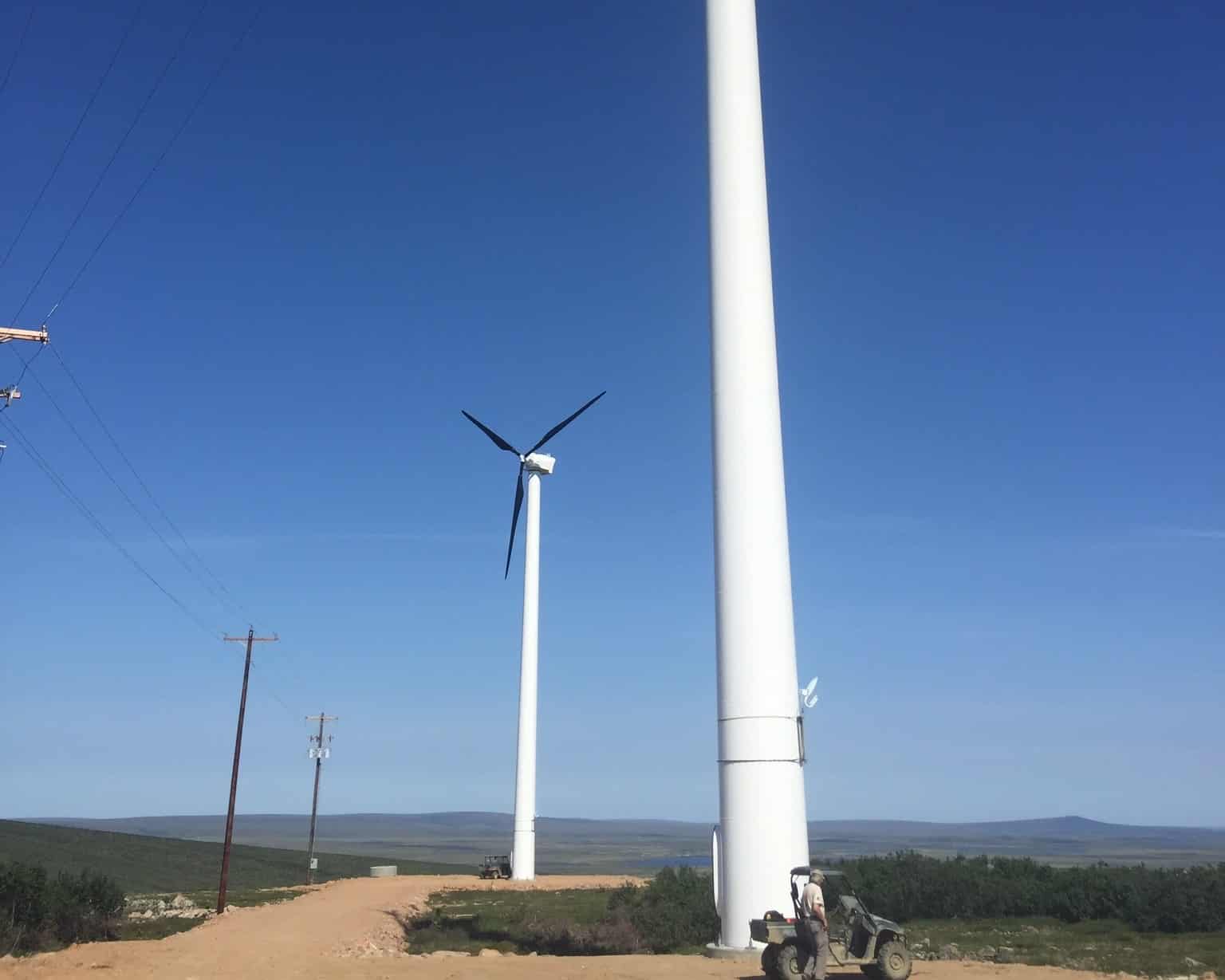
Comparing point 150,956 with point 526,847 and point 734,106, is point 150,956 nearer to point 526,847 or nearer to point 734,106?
point 734,106

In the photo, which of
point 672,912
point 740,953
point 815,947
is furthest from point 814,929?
point 672,912

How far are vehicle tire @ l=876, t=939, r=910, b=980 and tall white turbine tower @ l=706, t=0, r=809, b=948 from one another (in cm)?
238

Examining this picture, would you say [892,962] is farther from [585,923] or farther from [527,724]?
[527,724]

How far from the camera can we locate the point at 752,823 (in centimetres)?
2092

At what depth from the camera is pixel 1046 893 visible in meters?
42.4

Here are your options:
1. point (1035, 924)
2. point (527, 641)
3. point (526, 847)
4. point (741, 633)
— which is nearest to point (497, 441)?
point (527, 641)

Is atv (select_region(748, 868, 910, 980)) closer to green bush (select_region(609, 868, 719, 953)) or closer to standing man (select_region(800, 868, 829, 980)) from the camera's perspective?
standing man (select_region(800, 868, 829, 980))

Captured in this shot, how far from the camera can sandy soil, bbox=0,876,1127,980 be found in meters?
20.8

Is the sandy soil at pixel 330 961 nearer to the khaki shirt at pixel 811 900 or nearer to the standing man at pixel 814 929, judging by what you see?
the standing man at pixel 814 929

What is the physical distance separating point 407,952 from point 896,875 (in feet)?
71.3

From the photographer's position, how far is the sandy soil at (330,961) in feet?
68.3

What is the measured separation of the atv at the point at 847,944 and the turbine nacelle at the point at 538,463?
162ft

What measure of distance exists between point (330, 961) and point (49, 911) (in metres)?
12.9

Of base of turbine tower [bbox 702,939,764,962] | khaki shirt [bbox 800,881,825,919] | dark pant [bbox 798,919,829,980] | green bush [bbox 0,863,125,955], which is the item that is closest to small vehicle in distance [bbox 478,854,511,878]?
green bush [bbox 0,863,125,955]
